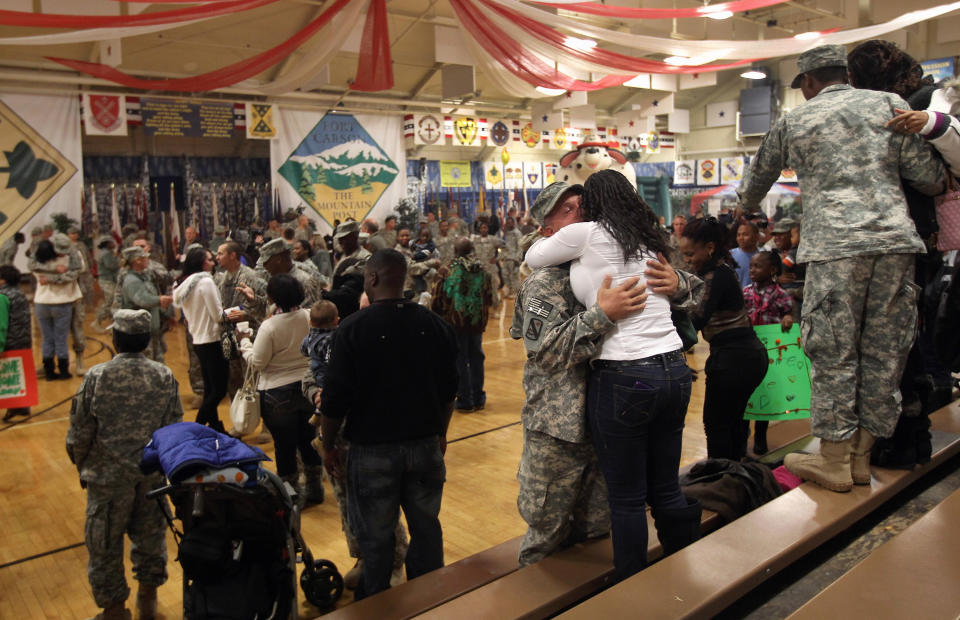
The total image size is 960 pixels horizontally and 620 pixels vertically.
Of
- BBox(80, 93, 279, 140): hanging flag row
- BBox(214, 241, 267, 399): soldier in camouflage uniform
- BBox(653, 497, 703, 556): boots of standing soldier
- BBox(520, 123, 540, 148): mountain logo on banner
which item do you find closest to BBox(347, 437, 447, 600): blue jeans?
BBox(653, 497, 703, 556): boots of standing soldier

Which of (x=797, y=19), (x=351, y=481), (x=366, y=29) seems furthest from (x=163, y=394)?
(x=797, y=19)

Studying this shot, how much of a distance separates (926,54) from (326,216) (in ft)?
39.4

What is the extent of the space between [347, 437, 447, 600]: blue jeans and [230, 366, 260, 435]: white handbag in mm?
1534

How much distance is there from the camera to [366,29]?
20.2ft

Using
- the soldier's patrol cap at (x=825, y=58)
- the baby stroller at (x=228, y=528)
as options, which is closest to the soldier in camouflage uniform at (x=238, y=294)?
the baby stroller at (x=228, y=528)

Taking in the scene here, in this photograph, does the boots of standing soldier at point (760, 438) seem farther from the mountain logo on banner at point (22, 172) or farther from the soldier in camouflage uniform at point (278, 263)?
the mountain logo on banner at point (22, 172)

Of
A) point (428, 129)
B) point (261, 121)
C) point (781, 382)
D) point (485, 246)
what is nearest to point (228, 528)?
point (781, 382)

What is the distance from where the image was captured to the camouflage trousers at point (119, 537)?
2.87m

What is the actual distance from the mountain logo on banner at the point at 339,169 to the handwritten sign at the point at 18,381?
8558 mm

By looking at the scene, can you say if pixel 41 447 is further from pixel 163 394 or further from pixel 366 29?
pixel 366 29

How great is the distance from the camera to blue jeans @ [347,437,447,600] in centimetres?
246

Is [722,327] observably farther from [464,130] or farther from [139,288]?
[464,130]

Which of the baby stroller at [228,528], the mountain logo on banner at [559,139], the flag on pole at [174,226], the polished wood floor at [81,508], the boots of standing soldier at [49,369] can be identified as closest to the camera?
the baby stroller at [228,528]

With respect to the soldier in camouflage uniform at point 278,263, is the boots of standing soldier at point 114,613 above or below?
below
